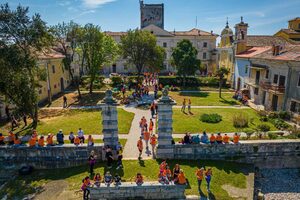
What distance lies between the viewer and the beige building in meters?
57.1

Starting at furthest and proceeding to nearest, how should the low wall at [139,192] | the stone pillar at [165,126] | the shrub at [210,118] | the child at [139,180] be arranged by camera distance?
the shrub at [210,118]
the stone pillar at [165,126]
the child at [139,180]
the low wall at [139,192]

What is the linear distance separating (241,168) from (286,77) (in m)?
14.7

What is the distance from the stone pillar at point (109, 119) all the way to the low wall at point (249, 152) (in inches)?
125

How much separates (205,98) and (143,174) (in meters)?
22.5

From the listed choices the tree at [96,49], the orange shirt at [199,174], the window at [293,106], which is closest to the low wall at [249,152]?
the orange shirt at [199,174]

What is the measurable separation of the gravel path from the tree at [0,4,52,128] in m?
19.2

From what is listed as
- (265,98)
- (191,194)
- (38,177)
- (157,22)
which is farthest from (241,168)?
(157,22)

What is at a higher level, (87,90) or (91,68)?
(91,68)

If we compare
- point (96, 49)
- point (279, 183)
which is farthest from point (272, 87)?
point (96, 49)

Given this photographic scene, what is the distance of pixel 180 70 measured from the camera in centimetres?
4022

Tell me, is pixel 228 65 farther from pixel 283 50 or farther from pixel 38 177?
pixel 38 177

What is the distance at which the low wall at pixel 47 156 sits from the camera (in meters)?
15.7

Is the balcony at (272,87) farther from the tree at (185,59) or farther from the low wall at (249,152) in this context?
the tree at (185,59)

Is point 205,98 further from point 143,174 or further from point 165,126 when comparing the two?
point 143,174
